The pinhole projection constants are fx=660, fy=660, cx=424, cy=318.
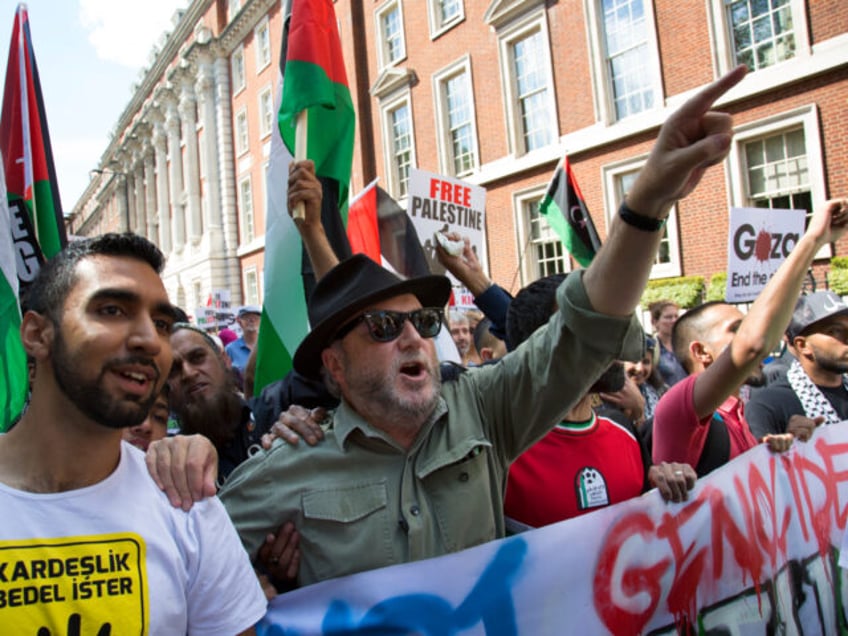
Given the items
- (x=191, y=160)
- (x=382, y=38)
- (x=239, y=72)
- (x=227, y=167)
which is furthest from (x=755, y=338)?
(x=191, y=160)

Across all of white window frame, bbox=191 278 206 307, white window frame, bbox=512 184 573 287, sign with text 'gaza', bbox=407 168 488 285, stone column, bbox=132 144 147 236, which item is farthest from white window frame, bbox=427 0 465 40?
stone column, bbox=132 144 147 236

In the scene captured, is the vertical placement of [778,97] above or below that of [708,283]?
above

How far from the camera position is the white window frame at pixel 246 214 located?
28.3 m

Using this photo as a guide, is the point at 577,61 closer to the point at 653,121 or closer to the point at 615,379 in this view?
the point at 653,121

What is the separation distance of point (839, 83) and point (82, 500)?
11594 millimetres

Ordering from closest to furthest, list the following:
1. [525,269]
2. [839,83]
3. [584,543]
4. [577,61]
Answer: [584,543]
[839,83]
[577,61]
[525,269]

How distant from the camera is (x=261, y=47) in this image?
87.0 feet

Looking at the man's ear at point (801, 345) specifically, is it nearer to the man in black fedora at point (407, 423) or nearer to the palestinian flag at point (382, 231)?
the man in black fedora at point (407, 423)

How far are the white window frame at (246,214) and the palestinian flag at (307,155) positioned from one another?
2574cm

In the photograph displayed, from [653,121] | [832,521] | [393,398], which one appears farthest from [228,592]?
[653,121]

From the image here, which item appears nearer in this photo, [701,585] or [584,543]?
[584,543]

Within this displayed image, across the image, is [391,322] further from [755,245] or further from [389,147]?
[389,147]

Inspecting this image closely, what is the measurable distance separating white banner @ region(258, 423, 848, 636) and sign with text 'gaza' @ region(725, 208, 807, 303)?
321 centimetres

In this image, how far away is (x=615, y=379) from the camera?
2.25 metres
